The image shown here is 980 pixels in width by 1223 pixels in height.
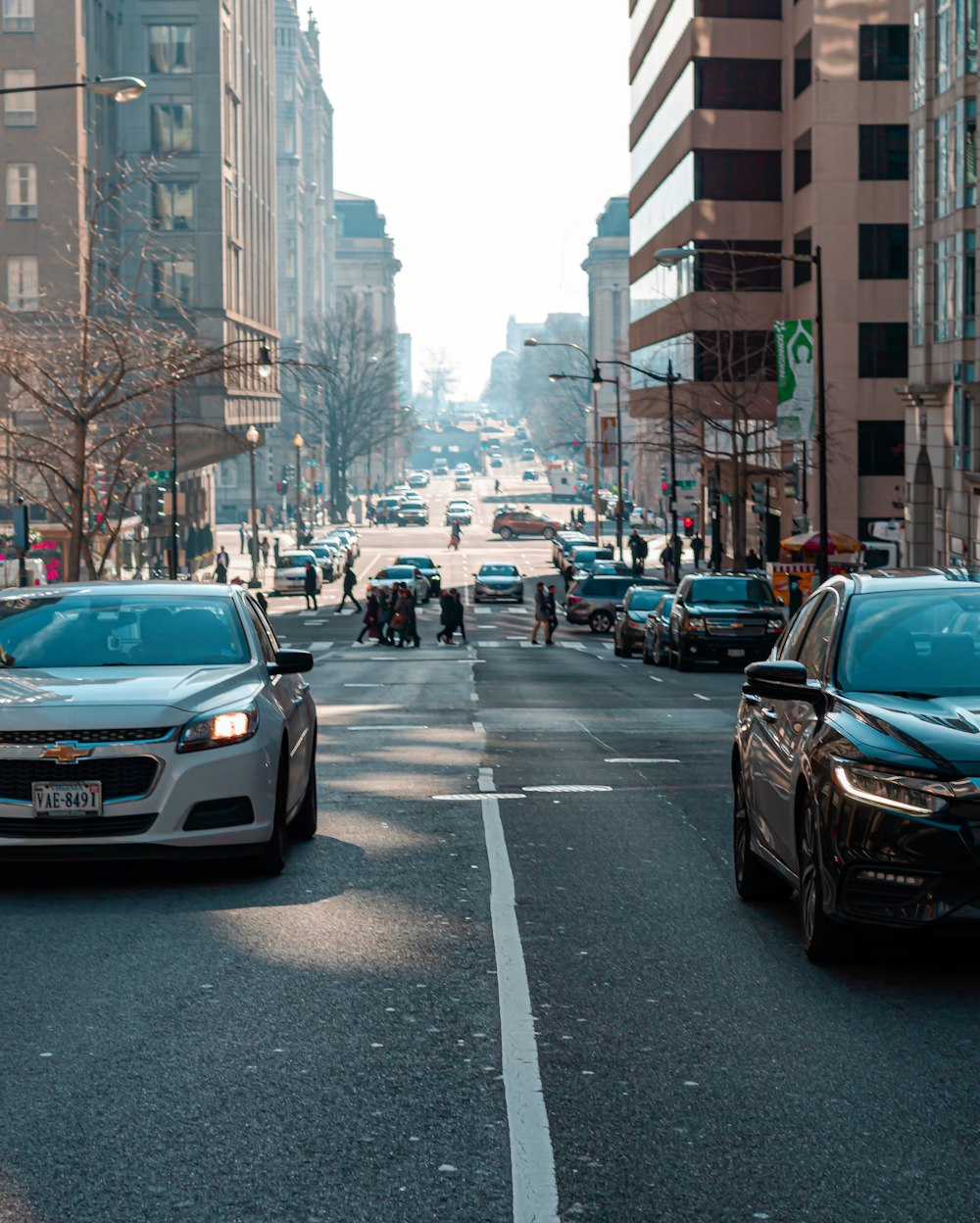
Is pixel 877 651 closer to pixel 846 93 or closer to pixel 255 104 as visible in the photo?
pixel 846 93

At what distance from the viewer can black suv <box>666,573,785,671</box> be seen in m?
34.1

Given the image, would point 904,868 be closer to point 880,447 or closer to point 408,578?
point 408,578

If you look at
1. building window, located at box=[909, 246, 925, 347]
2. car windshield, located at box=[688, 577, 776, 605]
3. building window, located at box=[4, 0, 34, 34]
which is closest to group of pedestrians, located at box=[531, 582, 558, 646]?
car windshield, located at box=[688, 577, 776, 605]

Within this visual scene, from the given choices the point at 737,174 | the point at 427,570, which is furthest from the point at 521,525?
the point at 737,174

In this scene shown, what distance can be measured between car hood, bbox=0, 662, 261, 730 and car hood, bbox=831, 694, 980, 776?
361 cm

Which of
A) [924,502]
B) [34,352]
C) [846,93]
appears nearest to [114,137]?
[846,93]

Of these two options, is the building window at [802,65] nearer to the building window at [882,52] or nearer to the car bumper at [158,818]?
the building window at [882,52]

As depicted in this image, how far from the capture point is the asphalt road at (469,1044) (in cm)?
533

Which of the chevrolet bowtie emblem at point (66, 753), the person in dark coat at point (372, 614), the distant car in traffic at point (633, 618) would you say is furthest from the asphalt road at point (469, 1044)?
the person in dark coat at point (372, 614)

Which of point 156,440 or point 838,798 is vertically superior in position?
point 156,440

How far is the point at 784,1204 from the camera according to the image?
5172mm

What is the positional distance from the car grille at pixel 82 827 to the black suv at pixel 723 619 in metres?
24.2

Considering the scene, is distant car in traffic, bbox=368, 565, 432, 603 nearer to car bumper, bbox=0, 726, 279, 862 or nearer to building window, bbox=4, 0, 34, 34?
building window, bbox=4, 0, 34, 34

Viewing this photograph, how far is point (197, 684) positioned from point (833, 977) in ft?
13.4
